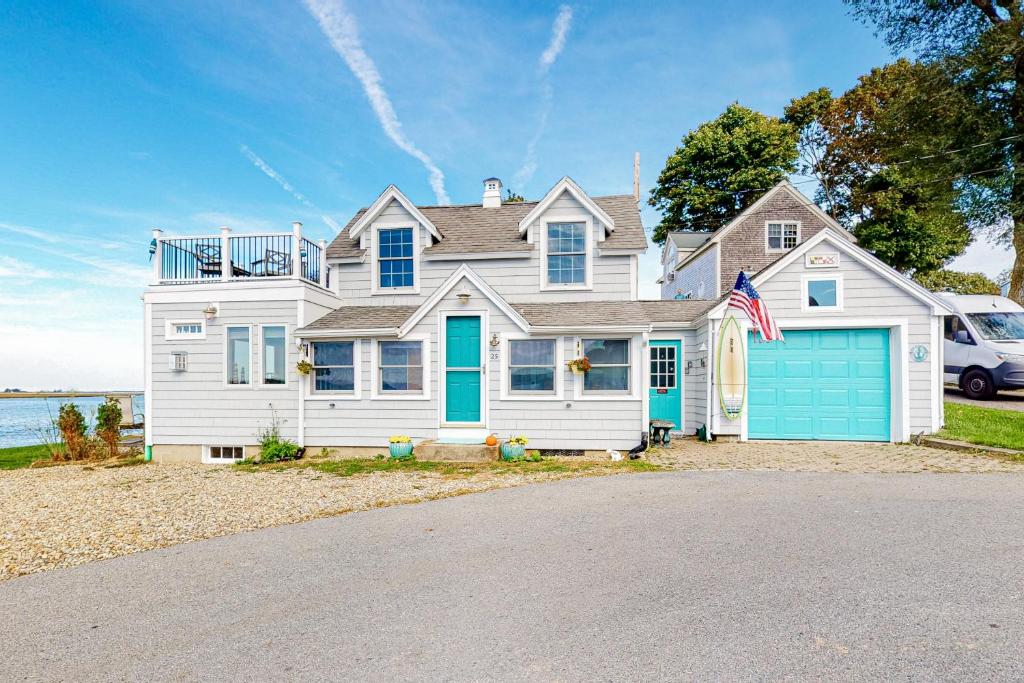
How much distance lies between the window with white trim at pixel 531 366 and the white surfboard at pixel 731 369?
13.2 feet

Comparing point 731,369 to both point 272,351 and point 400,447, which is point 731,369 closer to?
point 400,447

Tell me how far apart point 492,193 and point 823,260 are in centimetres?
886

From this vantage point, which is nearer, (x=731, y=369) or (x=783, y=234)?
(x=731, y=369)

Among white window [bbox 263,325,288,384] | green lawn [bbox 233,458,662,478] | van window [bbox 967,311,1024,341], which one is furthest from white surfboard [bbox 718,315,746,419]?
white window [bbox 263,325,288,384]

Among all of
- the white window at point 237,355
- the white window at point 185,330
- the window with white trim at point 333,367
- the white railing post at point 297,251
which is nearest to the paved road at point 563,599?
the window with white trim at point 333,367

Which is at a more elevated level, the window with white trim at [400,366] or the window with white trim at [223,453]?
the window with white trim at [400,366]

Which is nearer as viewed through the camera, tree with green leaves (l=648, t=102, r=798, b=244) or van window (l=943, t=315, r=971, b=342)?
van window (l=943, t=315, r=971, b=342)

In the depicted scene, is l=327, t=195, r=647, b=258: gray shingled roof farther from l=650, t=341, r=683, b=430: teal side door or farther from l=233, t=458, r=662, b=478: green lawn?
l=233, t=458, r=662, b=478: green lawn

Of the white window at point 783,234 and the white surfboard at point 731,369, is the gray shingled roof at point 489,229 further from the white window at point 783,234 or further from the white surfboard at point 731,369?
the white window at point 783,234

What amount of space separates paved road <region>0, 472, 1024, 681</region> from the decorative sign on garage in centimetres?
651

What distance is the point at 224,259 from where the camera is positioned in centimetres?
1185

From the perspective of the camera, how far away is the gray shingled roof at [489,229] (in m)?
12.9

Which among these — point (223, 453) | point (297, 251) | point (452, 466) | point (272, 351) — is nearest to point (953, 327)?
point (452, 466)

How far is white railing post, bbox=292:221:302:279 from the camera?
1169 centimetres
